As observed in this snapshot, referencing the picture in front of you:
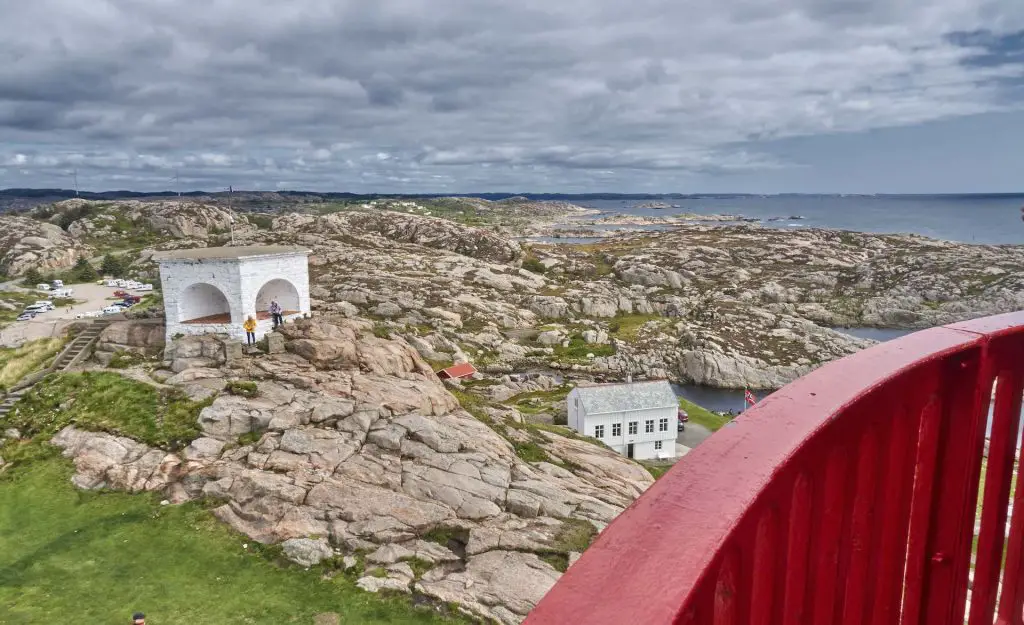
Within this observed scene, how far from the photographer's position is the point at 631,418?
40.4m

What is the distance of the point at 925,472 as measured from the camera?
10.0ft

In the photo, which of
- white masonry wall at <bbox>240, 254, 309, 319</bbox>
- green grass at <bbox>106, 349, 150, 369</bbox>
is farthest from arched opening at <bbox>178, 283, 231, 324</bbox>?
green grass at <bbox>106, 349, 150, 369</bbox>

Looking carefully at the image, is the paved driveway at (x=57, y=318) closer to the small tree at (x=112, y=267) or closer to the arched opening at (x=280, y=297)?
the small tree at (x=112, y=267)

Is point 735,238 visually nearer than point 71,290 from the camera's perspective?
No

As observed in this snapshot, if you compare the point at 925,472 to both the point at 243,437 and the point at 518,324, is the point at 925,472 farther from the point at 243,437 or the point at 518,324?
the point at 518,324

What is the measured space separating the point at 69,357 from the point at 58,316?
34128 millimetres

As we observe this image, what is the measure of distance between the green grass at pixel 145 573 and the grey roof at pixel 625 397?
26.2m

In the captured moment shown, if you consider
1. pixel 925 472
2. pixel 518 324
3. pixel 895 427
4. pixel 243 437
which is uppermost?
pixel 895 427

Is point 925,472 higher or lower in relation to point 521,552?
higher

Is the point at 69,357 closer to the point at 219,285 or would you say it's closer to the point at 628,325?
the point at 219,285

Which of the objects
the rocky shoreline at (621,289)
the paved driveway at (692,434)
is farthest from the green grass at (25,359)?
the paved driveway at (692,434)

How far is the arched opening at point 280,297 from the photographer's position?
30.7 m

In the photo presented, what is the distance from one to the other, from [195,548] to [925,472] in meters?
18.2

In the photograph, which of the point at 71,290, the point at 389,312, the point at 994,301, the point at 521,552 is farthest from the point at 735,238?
the point at 521,552
